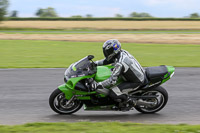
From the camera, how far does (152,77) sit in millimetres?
7316

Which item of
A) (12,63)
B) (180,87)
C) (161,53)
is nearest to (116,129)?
(180,87)

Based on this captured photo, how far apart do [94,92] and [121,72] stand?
69cm

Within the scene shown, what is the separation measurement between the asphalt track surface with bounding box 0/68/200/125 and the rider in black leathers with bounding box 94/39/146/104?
0.61 meters

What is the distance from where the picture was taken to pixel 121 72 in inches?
281

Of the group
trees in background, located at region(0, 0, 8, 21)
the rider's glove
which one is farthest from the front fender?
trees in background, located at region(0, 0, 8, 21)

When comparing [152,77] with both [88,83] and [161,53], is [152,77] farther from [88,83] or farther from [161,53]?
[161,53]

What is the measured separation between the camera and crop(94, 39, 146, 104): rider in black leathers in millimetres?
7035

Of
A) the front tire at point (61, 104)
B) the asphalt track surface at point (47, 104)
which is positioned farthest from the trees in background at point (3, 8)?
the front tire at point (61, 104)

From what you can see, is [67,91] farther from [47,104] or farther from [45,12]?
[45,12]

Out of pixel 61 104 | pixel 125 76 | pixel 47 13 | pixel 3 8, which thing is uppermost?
pixel 47 13

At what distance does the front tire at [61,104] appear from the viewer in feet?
24.1

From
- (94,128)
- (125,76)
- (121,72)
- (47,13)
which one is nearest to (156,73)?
(125,76)

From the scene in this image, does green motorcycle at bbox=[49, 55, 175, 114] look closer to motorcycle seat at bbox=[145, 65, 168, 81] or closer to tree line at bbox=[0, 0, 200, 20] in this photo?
motorcycle seat at bbox=[145, 65, 168, 81]

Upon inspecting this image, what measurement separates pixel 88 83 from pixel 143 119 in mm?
1376
